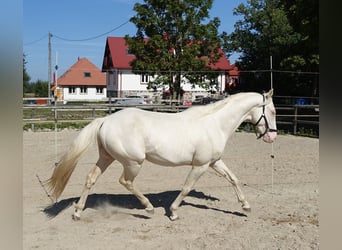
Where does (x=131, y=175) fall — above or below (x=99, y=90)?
below

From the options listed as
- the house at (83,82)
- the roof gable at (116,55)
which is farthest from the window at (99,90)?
the roof gable at (116,55)

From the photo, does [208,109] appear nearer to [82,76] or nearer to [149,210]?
[149,210]

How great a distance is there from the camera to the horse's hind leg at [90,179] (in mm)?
4238

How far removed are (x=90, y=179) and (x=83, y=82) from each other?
147ft

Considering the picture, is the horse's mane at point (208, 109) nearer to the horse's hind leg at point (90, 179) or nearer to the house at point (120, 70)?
the horse's hind leg at point (90, 179)

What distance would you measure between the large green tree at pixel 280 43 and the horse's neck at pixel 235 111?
7993 mm

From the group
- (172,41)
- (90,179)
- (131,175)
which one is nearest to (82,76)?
(172,41)

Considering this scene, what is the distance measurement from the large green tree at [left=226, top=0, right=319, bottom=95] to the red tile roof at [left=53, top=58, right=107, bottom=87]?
20343 millimetres

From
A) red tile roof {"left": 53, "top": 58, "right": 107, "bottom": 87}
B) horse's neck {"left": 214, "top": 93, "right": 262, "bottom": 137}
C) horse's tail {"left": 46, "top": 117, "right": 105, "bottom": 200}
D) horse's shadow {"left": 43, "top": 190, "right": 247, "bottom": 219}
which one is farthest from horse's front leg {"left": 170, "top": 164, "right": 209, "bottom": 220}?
red tile roof {"left": 53, "top": 58, "right": 107, "bottom": 87}

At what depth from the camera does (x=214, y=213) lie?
4.53 metres

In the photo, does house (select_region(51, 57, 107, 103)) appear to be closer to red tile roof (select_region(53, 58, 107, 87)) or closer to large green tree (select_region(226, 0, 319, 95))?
red tile roof (select_region(53, 58, 107, 87))

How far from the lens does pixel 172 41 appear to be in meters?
21.6

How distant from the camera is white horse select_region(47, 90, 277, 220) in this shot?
13.1ft
